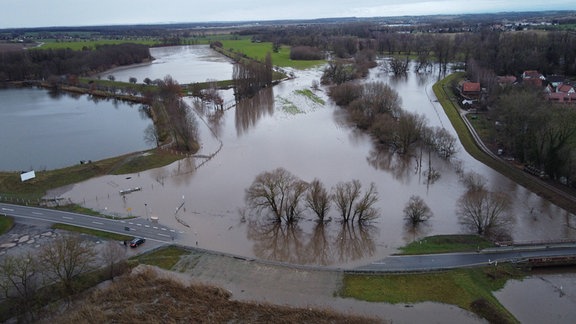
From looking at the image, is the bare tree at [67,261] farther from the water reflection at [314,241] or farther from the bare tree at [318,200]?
the bare tree at [318,200]

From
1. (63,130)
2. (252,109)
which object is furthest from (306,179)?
(63,130)

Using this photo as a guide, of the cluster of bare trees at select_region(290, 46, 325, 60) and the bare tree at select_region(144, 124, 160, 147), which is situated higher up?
the cluster of bare trees at select_region(290, 46, 325, 60)

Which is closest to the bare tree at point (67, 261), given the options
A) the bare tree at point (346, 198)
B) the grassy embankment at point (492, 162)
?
the bare tree at point (346, 198)

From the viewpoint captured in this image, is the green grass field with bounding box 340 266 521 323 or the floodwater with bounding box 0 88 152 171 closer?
the green grass field with bounding box 340 266 521 323

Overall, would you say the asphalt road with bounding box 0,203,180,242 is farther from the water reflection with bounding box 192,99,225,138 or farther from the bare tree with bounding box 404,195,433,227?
the water reflection with bounding box 192,99,225,138

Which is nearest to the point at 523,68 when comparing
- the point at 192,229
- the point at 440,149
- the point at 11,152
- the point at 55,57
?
the point at 440,149

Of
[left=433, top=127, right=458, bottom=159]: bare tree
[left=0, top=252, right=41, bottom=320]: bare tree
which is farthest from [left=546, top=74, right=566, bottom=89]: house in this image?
[left=0, top=252, right=41, bottom=320]: bare tree
